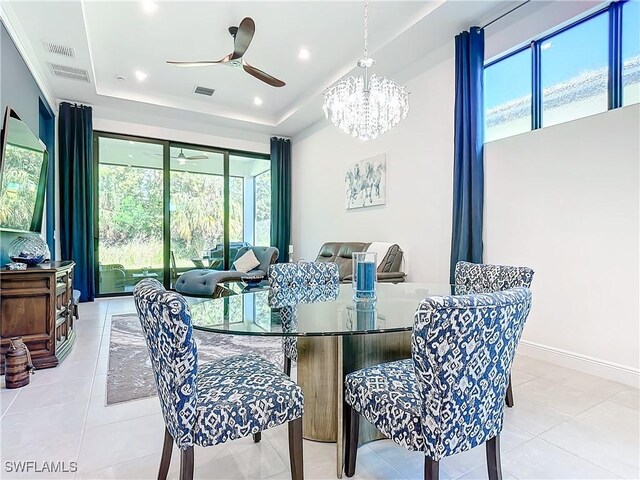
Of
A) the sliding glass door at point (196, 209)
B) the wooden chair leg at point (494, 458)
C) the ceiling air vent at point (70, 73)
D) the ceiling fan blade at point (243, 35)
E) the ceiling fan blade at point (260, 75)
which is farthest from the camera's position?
the sliding glass door at point (196, 209)

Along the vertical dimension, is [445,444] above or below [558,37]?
below

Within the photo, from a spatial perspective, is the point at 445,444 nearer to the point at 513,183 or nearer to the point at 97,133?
the point at 513,183

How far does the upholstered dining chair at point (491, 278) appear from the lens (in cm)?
201

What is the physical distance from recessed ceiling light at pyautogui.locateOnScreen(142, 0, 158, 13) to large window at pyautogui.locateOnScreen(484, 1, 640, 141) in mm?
3383

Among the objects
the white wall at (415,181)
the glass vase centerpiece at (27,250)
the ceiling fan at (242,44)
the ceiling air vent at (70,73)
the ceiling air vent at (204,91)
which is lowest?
the glass vase centerpiece at (27,250)

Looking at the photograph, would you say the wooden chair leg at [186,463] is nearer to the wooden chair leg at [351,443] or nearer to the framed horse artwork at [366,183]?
the wooden chair leg at [351,443]

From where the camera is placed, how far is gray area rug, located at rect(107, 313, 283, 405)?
7.77ft

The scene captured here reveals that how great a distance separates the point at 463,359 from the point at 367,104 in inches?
98.3

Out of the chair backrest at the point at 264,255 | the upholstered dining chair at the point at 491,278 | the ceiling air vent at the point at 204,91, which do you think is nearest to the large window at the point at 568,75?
→ the upholstered dining chair at the point at 491,278

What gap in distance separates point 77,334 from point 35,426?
2.04 m

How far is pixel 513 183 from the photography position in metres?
3.20

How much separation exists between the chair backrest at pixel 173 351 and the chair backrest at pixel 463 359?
2.36ft

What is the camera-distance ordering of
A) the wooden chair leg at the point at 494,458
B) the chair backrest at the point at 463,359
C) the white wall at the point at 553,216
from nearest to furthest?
the chair backrest at the point at 463,359, the wooden chair leg at the point at 494,458, the white wall at the point at 553,216

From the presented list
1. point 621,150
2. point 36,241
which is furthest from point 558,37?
point 36,241
